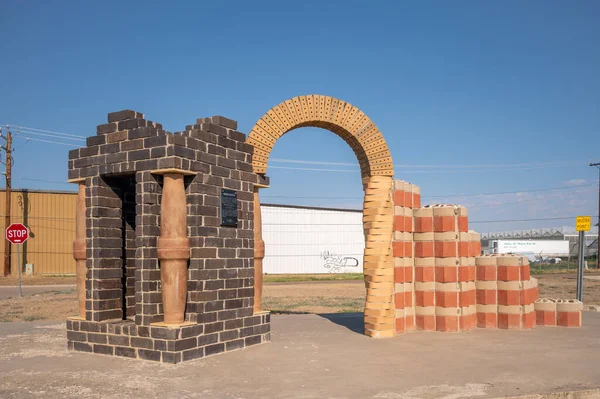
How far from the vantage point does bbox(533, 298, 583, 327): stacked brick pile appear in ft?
38.2

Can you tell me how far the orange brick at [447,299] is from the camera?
10938mm

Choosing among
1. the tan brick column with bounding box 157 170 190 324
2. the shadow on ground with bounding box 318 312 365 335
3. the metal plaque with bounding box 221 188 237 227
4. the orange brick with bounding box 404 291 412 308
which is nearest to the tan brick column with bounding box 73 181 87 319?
the tan brick column with bounding box 157 170 190 324

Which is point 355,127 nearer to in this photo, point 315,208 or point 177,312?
point 177,312

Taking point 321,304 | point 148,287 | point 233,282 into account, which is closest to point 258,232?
point 233,282

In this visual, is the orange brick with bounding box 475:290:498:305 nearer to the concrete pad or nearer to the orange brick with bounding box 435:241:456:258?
the concrete pad

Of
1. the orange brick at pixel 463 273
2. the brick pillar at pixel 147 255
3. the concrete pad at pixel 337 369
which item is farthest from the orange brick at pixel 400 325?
the brick pillar at pixel 147 255

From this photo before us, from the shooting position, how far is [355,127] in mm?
10820

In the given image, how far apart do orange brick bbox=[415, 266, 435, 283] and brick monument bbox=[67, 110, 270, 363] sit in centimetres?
314

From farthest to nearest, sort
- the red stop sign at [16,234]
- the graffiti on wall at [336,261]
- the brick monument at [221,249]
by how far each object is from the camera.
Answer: the graffiti on wall at [336,261]
the red stop sign at [16,234]
the brick monument at [221,249]

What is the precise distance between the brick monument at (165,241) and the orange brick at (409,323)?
8.91 ft

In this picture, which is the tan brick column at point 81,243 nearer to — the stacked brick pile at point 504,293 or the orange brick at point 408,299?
the orange brick at point 408,299

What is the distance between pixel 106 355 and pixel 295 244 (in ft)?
128

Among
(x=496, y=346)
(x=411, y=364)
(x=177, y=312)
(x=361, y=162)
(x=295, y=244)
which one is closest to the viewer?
(x=411, y=364)

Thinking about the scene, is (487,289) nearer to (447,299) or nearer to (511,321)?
(511,321)
